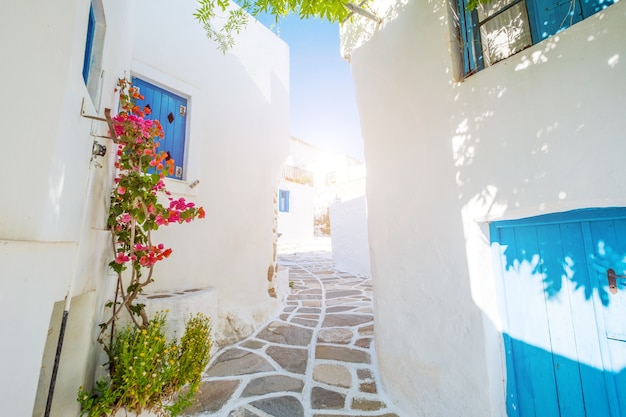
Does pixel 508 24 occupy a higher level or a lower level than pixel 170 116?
lower

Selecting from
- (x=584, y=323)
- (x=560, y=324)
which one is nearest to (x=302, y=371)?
(x=560, y=324)

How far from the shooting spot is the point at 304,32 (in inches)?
194

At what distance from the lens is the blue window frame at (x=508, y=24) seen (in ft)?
6.68

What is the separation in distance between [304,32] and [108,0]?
10.7 ft

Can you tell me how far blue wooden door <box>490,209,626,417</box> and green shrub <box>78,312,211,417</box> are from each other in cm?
283

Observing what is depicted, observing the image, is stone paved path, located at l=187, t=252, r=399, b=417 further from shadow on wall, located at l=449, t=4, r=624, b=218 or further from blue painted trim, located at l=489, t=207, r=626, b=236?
shadow on wall, located at l=449, t=4, r=624, b=218

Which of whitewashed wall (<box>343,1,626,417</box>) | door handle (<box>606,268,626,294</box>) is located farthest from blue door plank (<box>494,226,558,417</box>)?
door handle (<box>606,268,626,294</box>)

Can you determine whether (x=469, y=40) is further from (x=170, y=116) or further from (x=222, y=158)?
(x=170, y=116)

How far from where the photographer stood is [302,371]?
356 centimetres

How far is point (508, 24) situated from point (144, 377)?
14.8ft

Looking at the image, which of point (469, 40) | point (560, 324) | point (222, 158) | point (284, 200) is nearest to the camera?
point (560, 324)

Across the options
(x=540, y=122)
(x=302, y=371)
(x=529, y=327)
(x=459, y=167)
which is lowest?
(x=302, y=371)

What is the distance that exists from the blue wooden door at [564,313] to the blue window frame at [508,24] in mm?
1456

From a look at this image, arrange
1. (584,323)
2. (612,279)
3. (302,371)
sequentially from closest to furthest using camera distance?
(612,279) < (584,323) < (302,371)
